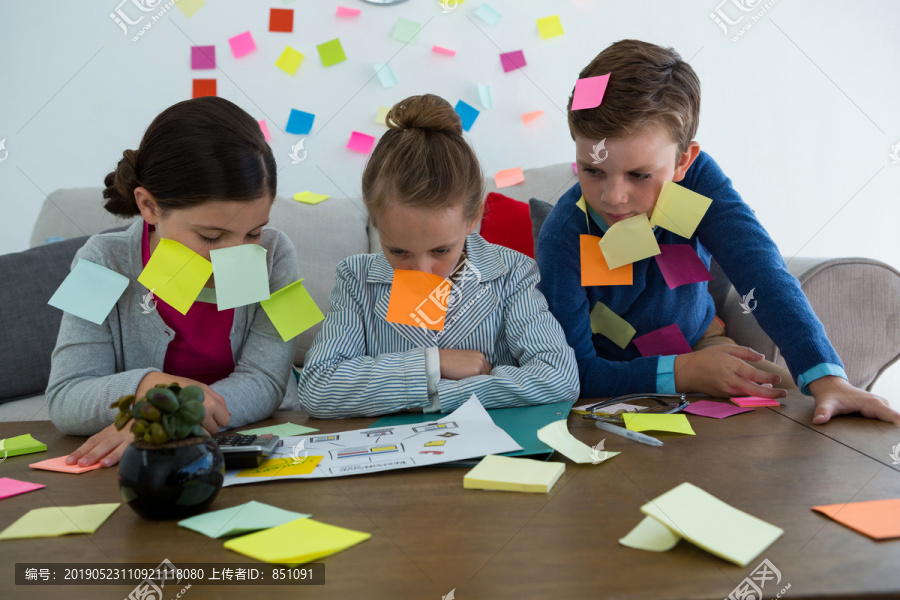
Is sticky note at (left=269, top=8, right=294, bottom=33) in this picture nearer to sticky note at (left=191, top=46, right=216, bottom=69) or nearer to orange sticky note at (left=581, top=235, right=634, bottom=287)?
sticky note at (left=191, top=46, right=216, bottom=69)

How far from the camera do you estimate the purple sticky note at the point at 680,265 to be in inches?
47.0

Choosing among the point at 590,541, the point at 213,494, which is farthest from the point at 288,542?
the point at 590,541

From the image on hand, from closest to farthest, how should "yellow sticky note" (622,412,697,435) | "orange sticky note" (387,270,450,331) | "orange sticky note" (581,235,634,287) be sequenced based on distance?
"yellow sticky note" (622,412,697,435), "orange sticky note" (387,270,450,331), "orange sticky note" (581,235,634,287)

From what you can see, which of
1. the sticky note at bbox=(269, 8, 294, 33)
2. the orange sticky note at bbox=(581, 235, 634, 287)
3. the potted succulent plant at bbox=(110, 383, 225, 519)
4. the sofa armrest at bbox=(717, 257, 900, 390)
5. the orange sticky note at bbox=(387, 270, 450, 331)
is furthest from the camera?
the sticky note at bbox=(269, 8, 294, 33)

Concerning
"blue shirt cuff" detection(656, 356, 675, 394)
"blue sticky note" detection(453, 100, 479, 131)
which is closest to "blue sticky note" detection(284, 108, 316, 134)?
"blue sticky note" detection(453, 100, 479, 131)

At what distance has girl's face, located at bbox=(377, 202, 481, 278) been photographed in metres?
1.01

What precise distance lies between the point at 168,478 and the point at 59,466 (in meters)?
0.32

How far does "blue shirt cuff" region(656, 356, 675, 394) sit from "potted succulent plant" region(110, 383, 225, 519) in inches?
29.4

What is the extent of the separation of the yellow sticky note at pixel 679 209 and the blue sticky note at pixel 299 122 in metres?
1.36

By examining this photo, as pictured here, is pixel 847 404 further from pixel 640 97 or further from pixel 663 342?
pixel 640 97

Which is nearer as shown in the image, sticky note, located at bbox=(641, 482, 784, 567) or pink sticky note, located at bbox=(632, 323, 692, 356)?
sticky note, located at bbox=(641, 482, 784, 567)

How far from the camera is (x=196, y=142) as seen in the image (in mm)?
1003

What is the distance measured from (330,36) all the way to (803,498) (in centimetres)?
200

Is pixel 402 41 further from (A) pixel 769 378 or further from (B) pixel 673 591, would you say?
(B) pixel 673 591
